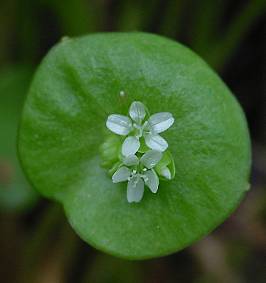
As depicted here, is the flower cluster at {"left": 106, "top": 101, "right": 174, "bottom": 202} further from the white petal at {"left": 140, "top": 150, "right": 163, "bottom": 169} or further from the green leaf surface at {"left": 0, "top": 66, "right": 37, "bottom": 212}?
the green leaf surface at {"left": 0, "top": 66, "right": 37, "bottom": 212}

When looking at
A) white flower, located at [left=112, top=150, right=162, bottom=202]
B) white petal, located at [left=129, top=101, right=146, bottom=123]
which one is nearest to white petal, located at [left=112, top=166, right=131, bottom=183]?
white flower, located at [left=112, top=150, right=162, bottom=202]

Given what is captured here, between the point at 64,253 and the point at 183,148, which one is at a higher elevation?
the point at 183,148

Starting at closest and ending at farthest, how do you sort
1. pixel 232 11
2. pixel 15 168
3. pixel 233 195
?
pixel 233 195 → pixel 15 168 → pixel 232 11

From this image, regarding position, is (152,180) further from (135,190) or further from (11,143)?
(11,143)

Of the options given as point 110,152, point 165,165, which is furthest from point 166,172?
point 110,152

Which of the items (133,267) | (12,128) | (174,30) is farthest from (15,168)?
(174,30)

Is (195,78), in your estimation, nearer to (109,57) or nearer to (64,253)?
(109,57)

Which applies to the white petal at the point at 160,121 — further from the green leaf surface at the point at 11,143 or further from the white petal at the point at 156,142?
the green leaf surface at the point at 11,143
